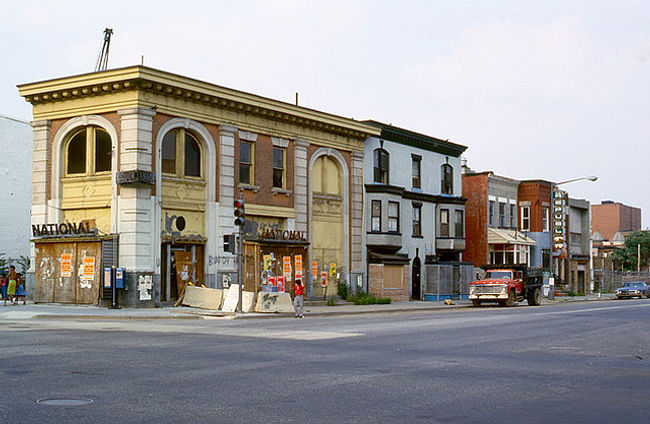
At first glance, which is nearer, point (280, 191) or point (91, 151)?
point (91, 151)

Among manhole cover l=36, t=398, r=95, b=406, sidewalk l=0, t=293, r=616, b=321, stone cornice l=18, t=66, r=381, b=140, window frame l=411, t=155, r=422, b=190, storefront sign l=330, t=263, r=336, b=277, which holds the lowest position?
sidewalk l=0, t=293, r=616, b=321

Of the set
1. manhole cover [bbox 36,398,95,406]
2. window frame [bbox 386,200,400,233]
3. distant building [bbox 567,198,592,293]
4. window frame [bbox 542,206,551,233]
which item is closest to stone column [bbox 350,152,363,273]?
window frame [bbox 386,200,400,233]

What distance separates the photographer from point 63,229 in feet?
108

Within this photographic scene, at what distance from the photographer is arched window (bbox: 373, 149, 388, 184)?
44969mm

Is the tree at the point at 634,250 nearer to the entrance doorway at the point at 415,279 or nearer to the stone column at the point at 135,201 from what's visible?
the entrance doorway at the point at 415,279

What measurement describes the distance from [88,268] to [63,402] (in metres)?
23.6

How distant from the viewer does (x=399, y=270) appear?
1773 inches

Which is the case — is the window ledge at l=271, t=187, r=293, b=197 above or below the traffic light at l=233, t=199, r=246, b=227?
above

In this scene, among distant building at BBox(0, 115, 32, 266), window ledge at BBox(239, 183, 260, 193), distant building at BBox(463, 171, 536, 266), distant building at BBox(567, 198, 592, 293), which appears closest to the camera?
window ledge at BBox(239, 183, 260, 193)

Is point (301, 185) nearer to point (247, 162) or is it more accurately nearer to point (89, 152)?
point (247, 162)

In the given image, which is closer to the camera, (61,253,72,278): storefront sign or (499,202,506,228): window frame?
(61,253,72,278): storefront sign

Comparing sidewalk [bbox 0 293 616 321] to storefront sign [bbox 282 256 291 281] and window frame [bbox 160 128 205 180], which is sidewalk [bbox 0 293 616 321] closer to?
storefront sign [bbox 282 256 291 281]

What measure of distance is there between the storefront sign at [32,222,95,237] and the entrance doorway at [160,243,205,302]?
3.32m

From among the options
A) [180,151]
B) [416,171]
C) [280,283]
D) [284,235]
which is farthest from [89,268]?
[416,171]
